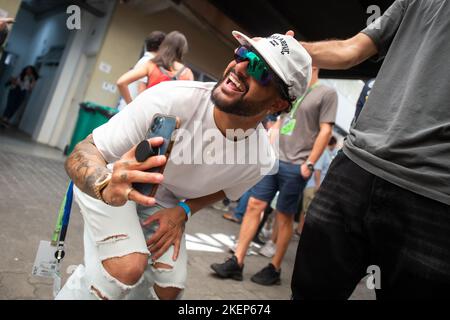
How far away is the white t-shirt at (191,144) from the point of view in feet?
4.87

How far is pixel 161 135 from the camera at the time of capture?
117cm

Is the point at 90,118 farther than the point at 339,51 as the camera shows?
Yes

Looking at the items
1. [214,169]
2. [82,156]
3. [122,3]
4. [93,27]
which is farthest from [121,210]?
[93,27]

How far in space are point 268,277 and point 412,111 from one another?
2383mm

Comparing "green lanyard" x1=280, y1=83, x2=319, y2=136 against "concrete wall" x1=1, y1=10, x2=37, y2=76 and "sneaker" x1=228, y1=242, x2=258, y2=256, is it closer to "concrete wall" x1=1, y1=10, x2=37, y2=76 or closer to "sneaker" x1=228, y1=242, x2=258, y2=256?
"sneaker" x1=228, y1=242, x2=258, y2=256

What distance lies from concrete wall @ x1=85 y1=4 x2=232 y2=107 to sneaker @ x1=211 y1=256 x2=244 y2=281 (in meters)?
5.50

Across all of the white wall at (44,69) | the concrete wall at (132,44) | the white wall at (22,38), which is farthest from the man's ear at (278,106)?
the white wall at (22,38)

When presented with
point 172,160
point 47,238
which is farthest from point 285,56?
point 47,238

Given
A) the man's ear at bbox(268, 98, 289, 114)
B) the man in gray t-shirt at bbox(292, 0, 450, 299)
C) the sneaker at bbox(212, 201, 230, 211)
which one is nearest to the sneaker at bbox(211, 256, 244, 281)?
the man in gray t-shirt at bbox(292, 0, 450, 299)

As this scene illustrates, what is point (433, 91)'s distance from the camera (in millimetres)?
1320

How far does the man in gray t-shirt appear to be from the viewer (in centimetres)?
124

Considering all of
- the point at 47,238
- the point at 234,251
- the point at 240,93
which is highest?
the point at 240,93

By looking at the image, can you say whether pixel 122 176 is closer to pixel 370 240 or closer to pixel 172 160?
pixel 172 160
